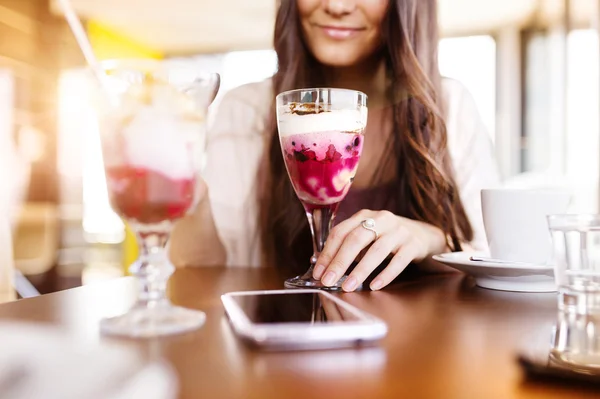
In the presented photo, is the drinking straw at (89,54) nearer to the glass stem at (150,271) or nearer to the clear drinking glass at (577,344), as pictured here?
the glass stem at (150,271)

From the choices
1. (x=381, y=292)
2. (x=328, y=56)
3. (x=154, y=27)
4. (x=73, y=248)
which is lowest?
(x=73, y=248)

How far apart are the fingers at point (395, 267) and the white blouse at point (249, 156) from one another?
106 centimetres

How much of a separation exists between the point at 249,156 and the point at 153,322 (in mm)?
1510

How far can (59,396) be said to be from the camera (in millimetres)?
343

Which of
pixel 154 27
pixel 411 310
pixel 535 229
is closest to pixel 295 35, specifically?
pixel 535 229

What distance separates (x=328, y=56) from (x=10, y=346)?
1.46 m

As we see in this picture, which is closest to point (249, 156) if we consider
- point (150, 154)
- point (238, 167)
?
point (238, 167)

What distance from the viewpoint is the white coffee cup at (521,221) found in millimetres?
792

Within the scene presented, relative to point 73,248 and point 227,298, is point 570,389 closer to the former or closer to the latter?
point 227,298

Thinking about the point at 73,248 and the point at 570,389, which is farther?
the point at 73,248

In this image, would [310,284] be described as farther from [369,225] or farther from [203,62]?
[203,62]

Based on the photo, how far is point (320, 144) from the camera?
2.92 feet

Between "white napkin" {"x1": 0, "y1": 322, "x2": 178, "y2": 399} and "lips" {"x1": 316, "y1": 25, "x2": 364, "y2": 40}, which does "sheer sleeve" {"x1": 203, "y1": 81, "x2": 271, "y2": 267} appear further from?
"white napkin" {"x1": 0, "y1": 322, "x2": 178, "y2": 399}

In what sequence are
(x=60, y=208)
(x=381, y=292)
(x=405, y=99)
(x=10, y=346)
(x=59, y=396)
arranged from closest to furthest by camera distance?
(x=59, y=396)
(x=10, y=346)
(x=381, y=292)
(x=405, y=99)
(x=60, y=208)
